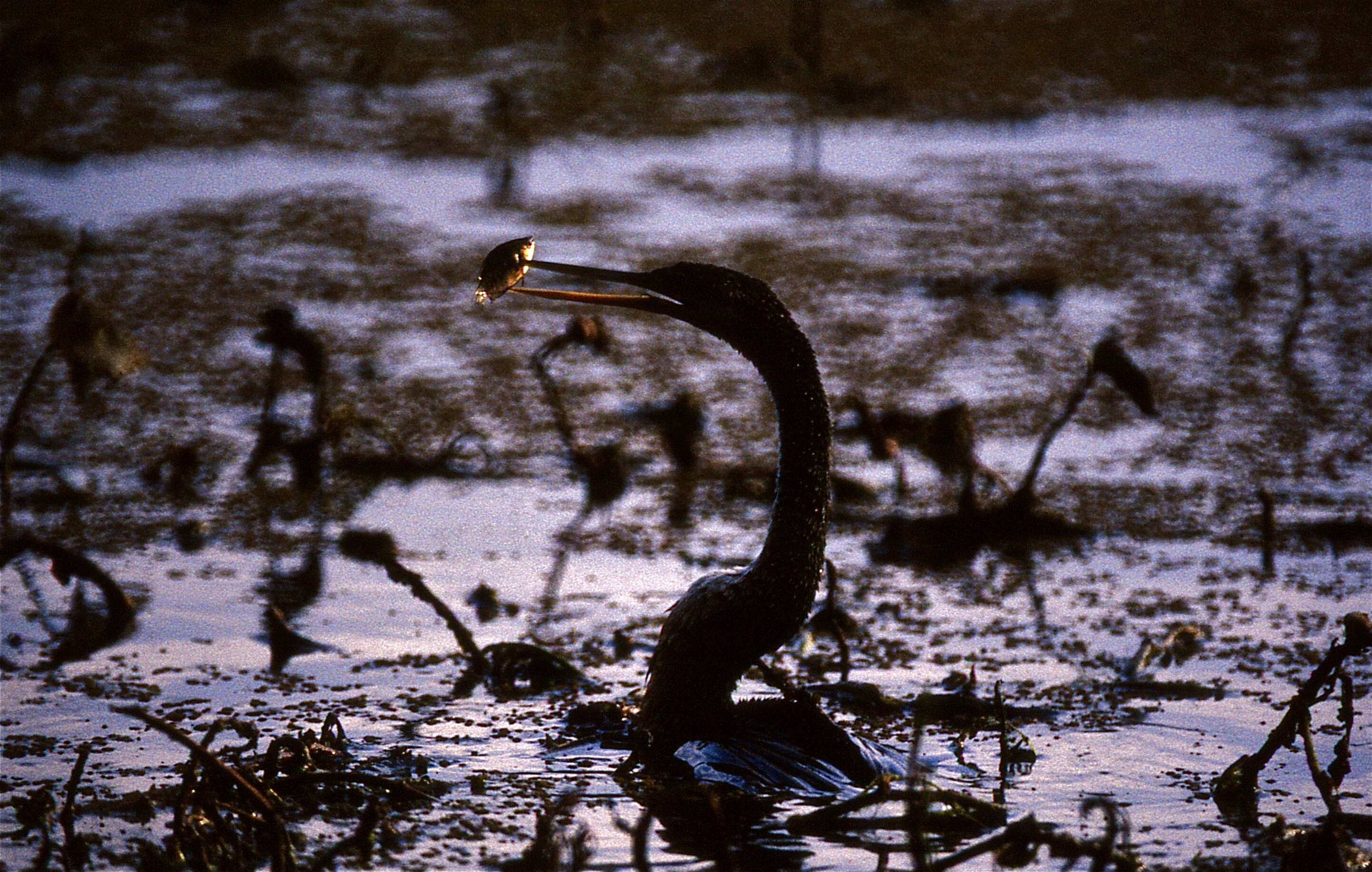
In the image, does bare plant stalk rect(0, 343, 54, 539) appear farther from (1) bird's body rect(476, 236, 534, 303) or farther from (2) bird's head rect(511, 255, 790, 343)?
(2) bird's head rect(511, 255, 790, 343)

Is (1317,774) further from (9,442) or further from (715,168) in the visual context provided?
(715,168)

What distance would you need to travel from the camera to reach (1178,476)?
6.03 meters

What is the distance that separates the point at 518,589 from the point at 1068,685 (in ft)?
5.53

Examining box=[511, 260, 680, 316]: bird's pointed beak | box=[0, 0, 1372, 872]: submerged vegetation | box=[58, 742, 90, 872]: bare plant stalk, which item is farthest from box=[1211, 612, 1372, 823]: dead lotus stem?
box=[58, 742, 90, 872]: bare plant stalk

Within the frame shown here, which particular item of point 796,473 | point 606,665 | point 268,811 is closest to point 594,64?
point 606,665

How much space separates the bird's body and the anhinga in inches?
5.0

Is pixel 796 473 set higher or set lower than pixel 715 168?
lower

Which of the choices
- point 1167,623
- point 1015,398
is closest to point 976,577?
point 1167,623

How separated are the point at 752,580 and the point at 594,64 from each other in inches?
353

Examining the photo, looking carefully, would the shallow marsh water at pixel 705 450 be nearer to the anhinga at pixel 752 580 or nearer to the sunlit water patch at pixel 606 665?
the sunlit water patch at pixel 606 665

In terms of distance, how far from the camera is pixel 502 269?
3.65 m

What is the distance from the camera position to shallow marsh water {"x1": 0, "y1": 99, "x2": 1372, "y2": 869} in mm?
3832

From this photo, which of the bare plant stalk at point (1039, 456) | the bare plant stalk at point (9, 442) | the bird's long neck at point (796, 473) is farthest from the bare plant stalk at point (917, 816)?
the bare plant stalk at point (9, 442)

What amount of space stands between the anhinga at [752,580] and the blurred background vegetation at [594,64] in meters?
7.00
